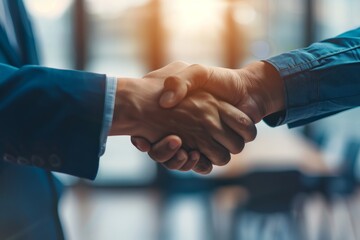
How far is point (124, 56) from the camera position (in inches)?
208

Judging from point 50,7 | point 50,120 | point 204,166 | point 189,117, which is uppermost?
point 50,120

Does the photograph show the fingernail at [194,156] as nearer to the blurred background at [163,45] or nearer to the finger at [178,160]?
the finger at [178,160]

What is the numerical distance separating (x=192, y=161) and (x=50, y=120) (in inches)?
12.8

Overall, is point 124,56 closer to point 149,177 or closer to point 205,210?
point 149,177

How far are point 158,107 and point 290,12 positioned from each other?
4.51m

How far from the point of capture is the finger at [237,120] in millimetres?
1014

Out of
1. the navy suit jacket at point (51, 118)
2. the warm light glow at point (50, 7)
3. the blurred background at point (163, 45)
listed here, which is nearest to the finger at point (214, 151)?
Answer: the navy suit jacket at point (51, 118)

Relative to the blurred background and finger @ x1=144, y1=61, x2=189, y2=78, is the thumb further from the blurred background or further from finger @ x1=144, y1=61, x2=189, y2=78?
the blurred background

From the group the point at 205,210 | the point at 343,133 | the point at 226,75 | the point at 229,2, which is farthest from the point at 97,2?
the point at 226,75

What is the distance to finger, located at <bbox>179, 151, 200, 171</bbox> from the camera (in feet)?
3.33

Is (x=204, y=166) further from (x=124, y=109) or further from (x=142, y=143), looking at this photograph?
(x=124, y=109)

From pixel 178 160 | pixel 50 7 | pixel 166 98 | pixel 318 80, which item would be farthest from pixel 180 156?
pixel 50 7

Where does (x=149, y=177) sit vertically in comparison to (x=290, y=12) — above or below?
below

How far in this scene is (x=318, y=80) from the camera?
3.35 feet
